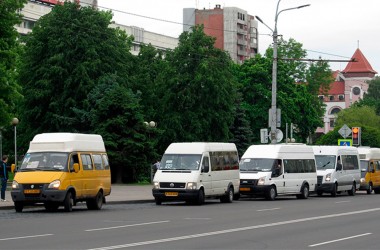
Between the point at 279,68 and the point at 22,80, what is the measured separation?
30786 mm

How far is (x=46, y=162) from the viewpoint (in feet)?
99.9

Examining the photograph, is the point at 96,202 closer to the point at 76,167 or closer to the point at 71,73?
the point at 76,167

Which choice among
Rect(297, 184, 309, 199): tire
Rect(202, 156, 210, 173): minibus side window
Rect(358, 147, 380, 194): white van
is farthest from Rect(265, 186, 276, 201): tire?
Rect(358, 147, 380, 194): white van

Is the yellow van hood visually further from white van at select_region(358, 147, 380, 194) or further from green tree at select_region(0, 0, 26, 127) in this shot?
white van at select_region(358, 147, 380, 194)

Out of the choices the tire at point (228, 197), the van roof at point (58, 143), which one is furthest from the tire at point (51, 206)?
the tire at point (228, 197)

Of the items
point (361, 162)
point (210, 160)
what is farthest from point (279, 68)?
point (210, 160)

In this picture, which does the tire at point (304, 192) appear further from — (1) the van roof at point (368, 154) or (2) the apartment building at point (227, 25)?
(2) the apartment building at point (227, 25)

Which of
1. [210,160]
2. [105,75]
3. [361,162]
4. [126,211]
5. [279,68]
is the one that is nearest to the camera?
[126,211]

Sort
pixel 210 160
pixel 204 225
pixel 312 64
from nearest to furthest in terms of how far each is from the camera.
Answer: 1. pixel 204 225
2. pixel 210 160
3. pixel 312 64

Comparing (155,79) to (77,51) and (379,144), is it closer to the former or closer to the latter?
(77,51)

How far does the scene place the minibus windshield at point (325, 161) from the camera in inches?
1938

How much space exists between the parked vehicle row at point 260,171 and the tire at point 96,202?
11.8 feet

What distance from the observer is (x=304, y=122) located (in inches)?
3841

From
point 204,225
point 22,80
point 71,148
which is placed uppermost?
point 22,80
